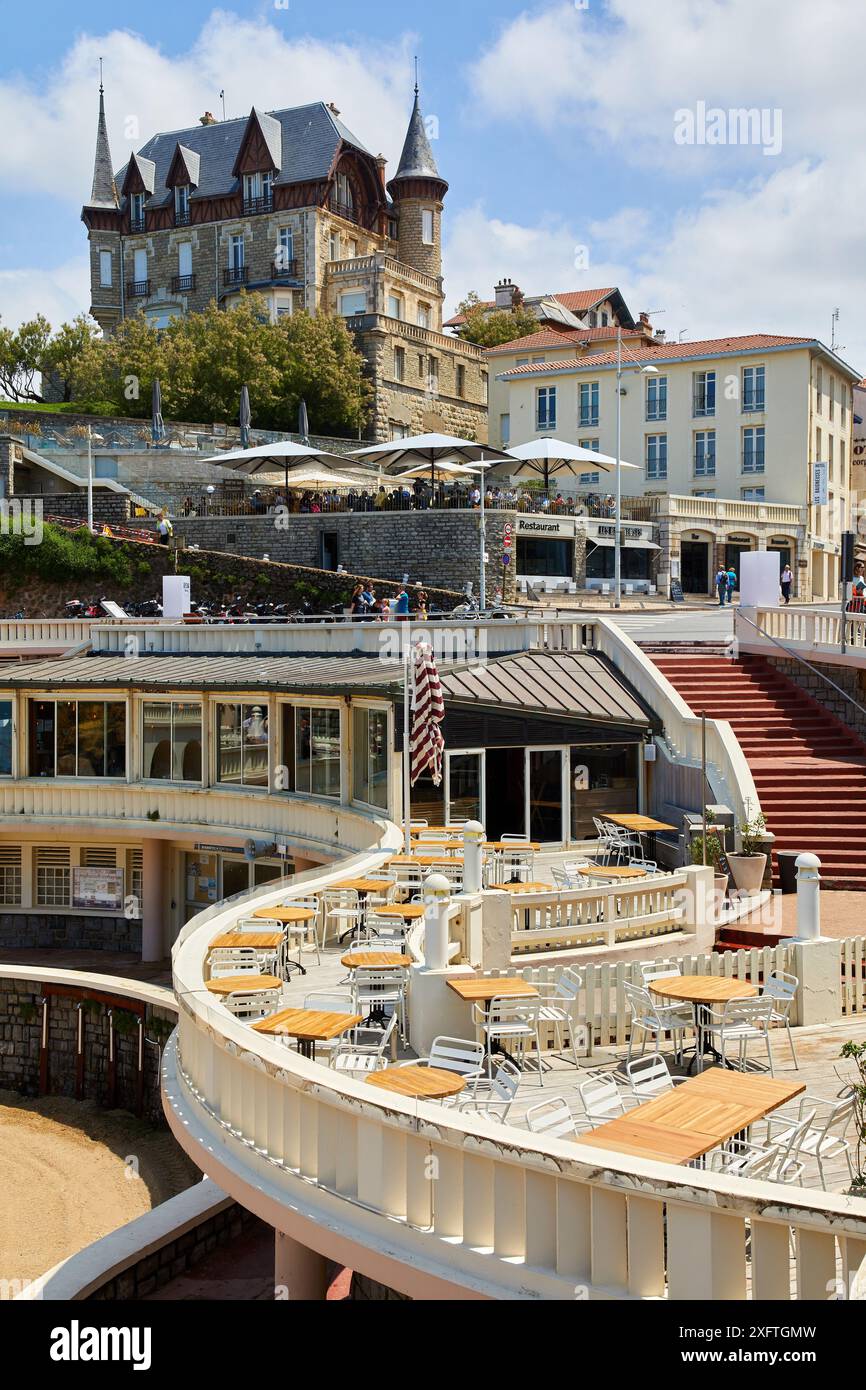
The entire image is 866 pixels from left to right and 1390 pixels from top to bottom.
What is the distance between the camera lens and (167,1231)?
13070 millimetres

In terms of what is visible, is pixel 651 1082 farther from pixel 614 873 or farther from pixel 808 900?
pixel 614 873

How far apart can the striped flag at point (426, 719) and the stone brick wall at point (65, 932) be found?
13.2 m

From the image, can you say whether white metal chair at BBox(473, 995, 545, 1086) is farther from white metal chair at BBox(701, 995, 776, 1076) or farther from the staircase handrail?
the staircase handrail

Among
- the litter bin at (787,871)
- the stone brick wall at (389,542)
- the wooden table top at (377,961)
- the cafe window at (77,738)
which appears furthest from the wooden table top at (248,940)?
the stone brick wall at (389,542)

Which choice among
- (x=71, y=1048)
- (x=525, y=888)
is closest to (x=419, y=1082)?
(x=525, y=888)

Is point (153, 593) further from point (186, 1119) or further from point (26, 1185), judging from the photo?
point (186, 1119)

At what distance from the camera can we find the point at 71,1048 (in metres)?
21.8

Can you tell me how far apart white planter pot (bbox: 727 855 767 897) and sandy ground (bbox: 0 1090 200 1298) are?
832cm

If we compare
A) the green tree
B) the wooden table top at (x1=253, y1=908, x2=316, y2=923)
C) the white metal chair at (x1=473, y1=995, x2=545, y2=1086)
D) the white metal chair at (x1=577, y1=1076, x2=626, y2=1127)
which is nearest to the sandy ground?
the wooden table top at (x1=253, y1=908, x2=316, y2=923)

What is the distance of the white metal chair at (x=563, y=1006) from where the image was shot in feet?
38.7

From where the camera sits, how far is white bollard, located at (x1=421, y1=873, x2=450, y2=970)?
11.2 metres
